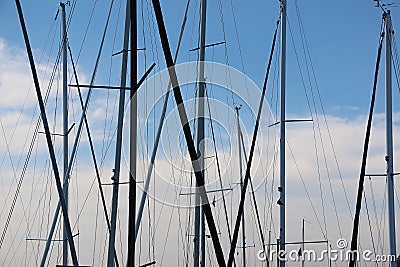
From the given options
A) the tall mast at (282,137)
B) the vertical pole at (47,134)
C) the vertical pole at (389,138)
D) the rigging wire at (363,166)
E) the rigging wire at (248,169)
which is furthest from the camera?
the tall mast at (282,137)

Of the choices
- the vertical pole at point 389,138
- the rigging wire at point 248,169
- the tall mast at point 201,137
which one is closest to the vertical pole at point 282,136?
the rigging wire at point 248,169

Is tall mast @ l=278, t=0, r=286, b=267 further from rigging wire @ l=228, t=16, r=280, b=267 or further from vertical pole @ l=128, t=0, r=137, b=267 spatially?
vertical pole @ l=128, t=0, r=137, b=267

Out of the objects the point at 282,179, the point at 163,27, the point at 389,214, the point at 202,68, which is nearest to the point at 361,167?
the point at 389,214

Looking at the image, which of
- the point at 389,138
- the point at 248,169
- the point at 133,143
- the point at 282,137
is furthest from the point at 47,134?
the point at 389,138

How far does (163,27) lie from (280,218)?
11494mm

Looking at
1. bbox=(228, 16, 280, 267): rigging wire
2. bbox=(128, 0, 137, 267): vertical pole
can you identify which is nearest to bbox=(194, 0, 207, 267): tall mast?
bbox=(228, 16, 280, 267): rigging wire

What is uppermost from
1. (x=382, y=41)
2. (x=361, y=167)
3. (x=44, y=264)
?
(x=382, y=41)

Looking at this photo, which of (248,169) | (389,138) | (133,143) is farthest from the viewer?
(389,138)

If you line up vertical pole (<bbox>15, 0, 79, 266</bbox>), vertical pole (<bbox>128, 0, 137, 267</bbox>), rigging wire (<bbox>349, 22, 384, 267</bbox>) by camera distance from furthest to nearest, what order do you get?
rigging wire (<bbox>349, 22, 384, 267</bbox>) → vertical pole (<bbox>15, 0, 79, 266</bbox>) → vertical pole (<bbox>128, 0, 137, 267</bbox>)

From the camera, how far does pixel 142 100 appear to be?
720 inches

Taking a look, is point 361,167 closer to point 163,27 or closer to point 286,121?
point 286,121

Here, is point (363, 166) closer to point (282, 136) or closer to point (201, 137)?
point (282, 136)

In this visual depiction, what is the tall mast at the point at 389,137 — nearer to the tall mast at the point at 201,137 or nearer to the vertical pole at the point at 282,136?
the vertical pole at the point at 282,136

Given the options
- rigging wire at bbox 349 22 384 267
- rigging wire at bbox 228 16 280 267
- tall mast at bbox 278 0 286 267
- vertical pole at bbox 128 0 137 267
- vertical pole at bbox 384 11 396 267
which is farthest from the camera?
tall mast at bbox 278 0 286 267
